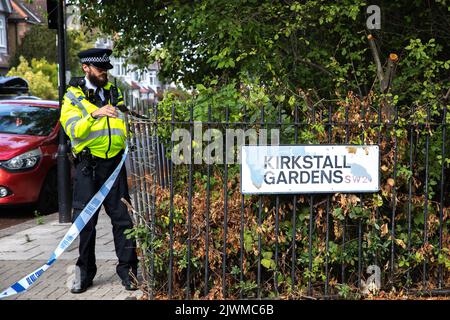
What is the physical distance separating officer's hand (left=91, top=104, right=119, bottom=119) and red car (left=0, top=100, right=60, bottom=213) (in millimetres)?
4593

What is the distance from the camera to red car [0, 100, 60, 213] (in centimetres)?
918

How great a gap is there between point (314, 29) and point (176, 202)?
315cm

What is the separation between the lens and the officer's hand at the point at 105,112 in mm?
5031

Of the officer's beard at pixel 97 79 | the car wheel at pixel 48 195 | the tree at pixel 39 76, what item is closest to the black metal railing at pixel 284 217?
the officer's beard at pixel 97 79

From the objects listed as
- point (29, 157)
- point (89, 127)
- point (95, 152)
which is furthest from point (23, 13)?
point (89, 127)

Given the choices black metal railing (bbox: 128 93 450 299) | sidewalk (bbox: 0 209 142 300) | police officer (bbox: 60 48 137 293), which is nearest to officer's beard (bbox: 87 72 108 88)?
police officer (bbox: 60 48 137 293)

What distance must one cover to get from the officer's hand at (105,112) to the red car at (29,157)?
4.59 metres

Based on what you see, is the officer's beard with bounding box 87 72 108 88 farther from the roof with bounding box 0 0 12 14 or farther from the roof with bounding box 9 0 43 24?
the roof with bounding box 0 0 12 14

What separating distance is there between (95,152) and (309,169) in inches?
70.0

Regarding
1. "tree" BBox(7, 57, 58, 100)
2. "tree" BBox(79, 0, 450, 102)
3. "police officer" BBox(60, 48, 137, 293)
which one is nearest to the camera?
"police officer" BBox(60, 48, 137, 293)

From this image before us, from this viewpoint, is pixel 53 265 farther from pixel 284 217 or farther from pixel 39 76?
pixel 39 76

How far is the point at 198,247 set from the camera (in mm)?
4980

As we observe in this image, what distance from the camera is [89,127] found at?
5.08 m
